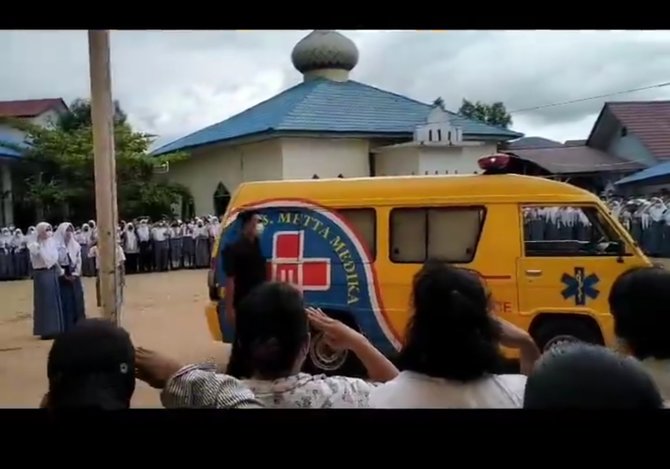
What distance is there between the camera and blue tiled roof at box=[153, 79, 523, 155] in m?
2.39

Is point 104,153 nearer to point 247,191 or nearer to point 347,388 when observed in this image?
point 247,191

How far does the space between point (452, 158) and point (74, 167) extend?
138 centimetres

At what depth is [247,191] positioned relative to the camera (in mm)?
3197

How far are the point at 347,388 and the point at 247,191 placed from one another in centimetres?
198

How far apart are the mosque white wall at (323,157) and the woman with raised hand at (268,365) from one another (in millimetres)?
1444

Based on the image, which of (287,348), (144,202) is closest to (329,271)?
(144,202)

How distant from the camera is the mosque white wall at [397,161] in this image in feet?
9.35

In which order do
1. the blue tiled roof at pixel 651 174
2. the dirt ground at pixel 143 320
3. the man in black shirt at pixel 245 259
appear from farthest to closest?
the man in black shirt at pixel 245 259 < the dirt ground at pixel 143 320 < the blue tiled roof at pixel 651 174

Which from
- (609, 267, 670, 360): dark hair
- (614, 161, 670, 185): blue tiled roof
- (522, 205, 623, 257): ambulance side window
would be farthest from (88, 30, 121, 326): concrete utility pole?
(522, 205, 623, 257): ambulance side window

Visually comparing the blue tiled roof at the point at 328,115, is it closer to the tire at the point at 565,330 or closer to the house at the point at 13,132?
the house at the point at 13,132

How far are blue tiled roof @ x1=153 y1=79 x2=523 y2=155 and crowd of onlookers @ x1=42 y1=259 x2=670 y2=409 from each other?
1.13 meters

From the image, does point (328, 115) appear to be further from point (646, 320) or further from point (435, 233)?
point (646, 320)

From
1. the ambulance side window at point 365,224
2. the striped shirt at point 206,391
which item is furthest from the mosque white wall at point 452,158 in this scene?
the striped shirt at point 206,391

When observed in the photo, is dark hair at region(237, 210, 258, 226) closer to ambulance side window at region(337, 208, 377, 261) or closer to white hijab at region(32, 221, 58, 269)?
ambulance side window at region(337, 208, 377, 261)
